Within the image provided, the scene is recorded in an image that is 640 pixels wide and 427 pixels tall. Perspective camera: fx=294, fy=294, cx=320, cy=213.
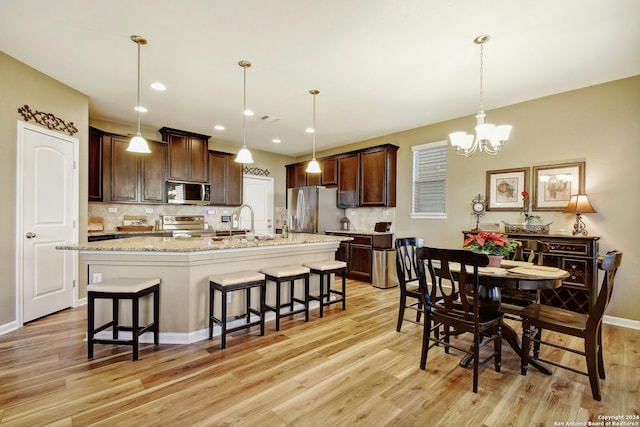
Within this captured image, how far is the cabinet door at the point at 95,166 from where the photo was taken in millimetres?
4480

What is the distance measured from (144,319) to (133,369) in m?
0.57

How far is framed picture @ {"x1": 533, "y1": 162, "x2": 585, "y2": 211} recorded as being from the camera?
11.8 feet

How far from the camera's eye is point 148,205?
5480mm

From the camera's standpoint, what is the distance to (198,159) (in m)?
5.71

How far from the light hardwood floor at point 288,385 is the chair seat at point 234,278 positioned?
0.59m

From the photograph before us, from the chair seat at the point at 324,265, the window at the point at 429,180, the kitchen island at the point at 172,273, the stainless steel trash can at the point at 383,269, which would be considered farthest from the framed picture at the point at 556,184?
the kitchen island at the point at 172,273

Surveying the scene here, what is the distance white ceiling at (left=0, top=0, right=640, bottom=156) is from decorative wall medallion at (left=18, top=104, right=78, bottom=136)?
0.46m

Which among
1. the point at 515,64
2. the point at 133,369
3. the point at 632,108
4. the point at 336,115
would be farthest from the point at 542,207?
the point at 133,369

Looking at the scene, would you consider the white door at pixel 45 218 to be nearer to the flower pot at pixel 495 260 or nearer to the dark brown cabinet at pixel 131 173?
the dark brown cabinet at pixel 131 173

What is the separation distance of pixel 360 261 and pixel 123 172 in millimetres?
4337

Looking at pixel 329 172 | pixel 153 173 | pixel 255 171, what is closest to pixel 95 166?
pixel 153 173

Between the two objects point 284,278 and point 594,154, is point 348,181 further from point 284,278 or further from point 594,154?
point 594,154

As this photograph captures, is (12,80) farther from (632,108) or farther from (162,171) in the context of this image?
(632,108)

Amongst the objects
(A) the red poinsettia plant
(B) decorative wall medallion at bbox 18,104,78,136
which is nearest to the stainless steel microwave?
(B) decorative wall medallion at bbox 18,104,78,136
